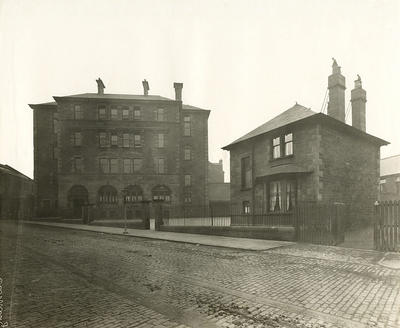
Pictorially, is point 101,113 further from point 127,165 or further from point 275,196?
point 275,196

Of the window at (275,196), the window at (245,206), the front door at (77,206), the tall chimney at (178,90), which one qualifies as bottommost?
the front door at (77,206)

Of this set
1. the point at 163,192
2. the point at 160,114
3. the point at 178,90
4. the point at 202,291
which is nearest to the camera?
the point at 202,291

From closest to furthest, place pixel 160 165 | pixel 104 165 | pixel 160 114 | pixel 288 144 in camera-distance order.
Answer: pixel 288 144 → pixel 104 165 → pixel 160 165 → pixel 160 114

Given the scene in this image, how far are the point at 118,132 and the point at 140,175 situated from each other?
19.9ft

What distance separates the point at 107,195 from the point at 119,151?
18.3 feet

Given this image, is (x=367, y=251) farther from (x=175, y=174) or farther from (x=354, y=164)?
(x=175, y=174)

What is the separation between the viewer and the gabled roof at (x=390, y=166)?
1506 inches

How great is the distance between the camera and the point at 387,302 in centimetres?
541

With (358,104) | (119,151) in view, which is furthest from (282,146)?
(119,151)

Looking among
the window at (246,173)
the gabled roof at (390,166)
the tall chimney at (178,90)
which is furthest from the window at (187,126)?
the gabled roof at (390,166)

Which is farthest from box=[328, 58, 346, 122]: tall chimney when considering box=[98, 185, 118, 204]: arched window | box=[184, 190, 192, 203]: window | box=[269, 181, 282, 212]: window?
box=[98, 185, 118, 204]: arched window

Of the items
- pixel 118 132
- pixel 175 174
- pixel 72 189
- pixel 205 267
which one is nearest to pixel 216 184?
pixel 175 174

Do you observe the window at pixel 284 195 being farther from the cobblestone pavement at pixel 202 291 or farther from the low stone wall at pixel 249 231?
the cobblestone pavement at pixel 202 291

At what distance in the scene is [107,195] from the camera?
125ft
